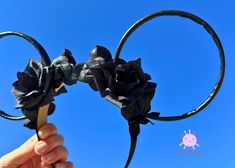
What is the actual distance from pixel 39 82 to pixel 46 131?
21cm

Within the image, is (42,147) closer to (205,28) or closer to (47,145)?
(47,145)

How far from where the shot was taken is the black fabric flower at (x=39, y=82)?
1342 millimetres

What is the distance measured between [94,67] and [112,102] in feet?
0.38

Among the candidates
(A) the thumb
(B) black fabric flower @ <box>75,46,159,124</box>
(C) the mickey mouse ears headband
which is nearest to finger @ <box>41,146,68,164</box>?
(C) the mickey mouse ears headband

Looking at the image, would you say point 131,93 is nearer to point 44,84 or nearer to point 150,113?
point 150,113

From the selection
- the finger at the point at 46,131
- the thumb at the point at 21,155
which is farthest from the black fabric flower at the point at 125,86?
the thumb at the point at 21,155

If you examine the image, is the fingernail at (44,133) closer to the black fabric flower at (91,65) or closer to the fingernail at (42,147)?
the fingernail at (42,147)

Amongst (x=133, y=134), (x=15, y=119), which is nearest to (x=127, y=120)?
(x=133, y=134)

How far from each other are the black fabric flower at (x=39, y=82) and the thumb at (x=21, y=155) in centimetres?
43

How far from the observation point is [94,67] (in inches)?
48.4

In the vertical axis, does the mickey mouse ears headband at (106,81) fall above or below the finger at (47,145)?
above

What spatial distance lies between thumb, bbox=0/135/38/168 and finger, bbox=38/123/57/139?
0.31 metres

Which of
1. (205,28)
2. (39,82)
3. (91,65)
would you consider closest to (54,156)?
(39,82)

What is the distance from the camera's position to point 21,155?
6.04ft
